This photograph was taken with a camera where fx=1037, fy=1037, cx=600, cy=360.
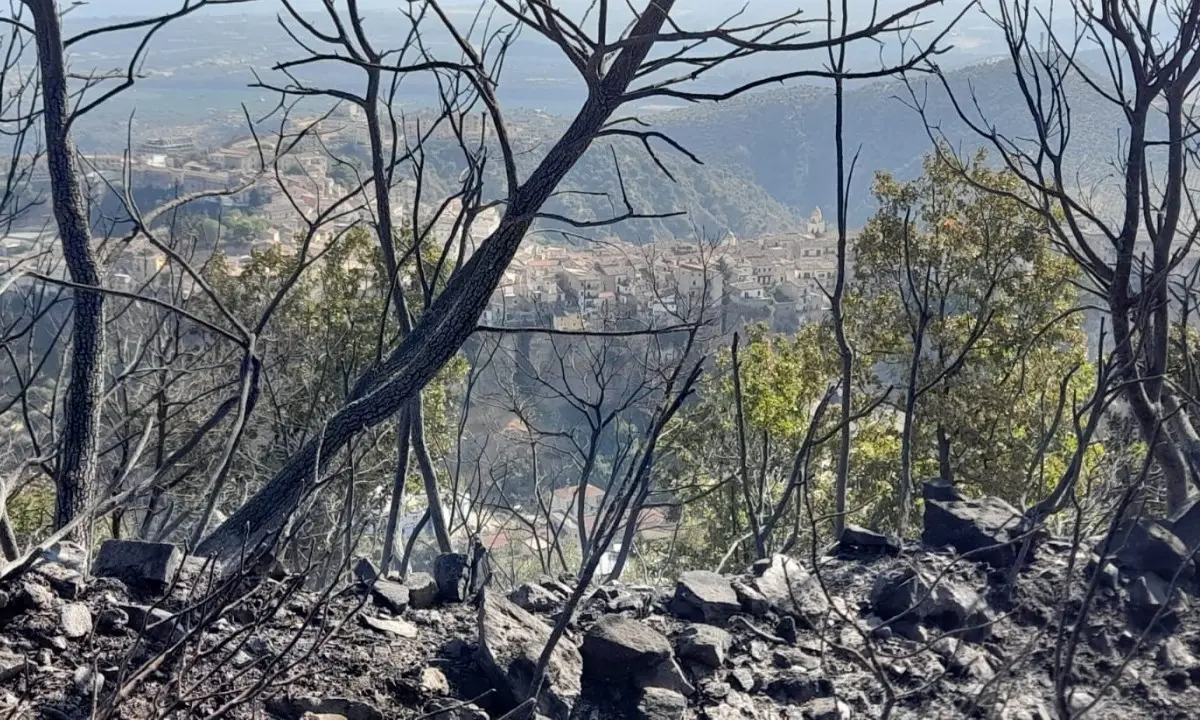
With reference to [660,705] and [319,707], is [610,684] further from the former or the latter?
[319,707]

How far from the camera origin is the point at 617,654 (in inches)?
129

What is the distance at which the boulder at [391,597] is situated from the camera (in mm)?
3588

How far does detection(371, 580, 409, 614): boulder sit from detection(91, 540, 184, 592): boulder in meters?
0.67

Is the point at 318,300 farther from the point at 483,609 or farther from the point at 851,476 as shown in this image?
the point at 483,609

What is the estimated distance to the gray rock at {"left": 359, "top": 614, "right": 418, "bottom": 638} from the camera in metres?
3.39

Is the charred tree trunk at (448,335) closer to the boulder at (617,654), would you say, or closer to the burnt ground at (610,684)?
the burnt ground at (610,684)

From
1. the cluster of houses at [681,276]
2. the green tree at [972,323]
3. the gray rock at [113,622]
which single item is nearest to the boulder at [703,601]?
the gray rock at [113,622]

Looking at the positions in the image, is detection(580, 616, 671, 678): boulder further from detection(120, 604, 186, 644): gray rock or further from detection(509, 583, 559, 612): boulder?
detection(120, 604, 186, 644): gray rock

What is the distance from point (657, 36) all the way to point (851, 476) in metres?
8.73

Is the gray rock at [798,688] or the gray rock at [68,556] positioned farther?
the gray rock at [68,556]

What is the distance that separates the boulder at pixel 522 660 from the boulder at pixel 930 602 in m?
1.24

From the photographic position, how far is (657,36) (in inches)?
125

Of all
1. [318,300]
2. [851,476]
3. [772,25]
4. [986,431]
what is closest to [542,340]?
[318,300]

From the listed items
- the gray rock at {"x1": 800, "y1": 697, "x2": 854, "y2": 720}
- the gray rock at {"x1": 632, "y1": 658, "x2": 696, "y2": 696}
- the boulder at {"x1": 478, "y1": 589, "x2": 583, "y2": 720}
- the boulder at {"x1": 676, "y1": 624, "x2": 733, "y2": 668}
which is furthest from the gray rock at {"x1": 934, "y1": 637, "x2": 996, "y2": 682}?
the boulder at {"x1": 478, "y1": 589, "x2": 583, "y2": 720}
